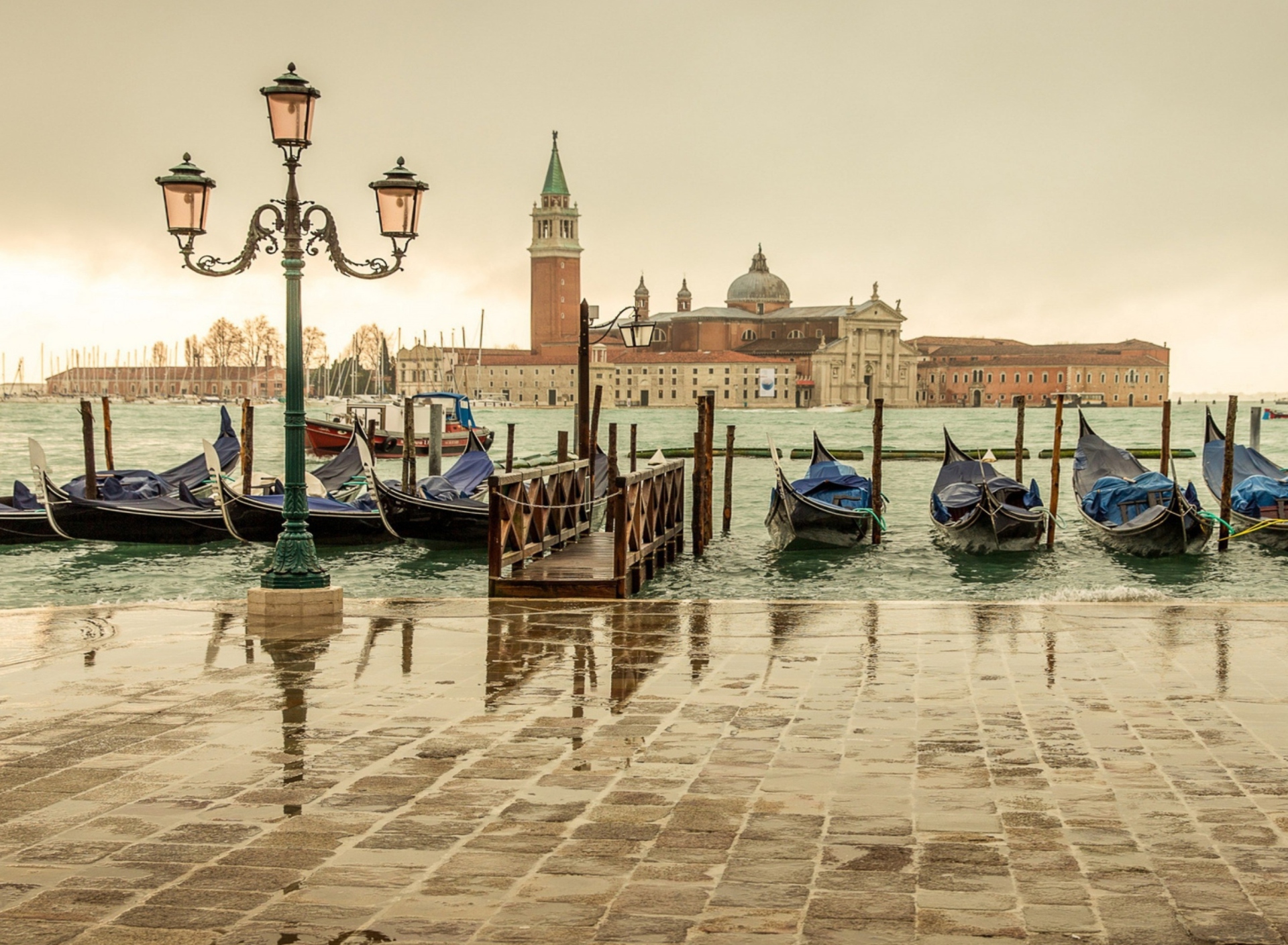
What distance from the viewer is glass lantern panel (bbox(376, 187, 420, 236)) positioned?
25.0 ft

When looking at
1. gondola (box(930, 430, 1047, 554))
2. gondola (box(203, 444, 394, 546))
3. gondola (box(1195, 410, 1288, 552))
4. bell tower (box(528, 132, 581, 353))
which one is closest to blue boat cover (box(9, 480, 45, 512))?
gondola (box(203, 444, 394, 546))

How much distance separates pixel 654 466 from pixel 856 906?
9.66 meters

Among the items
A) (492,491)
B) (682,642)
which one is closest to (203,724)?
(682,642)

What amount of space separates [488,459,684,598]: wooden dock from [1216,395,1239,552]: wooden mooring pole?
7052 millimetres

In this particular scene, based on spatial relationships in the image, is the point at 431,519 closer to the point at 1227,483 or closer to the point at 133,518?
the point at 133,518

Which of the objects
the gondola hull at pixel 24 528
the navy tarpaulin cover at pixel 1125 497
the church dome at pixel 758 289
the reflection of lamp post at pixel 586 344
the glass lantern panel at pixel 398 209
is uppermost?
the church dome at pixel 758 289

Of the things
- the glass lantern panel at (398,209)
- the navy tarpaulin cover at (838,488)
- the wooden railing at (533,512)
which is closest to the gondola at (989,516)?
the navy tarpaulin cover at (838,488)

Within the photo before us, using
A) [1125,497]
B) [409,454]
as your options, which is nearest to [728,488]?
[409,454]

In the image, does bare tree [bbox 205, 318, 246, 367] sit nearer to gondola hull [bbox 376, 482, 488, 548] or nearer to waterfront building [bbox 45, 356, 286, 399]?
waterfront building [bbox 45, 356, 286, 399]

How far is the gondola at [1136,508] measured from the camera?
16.6 meters

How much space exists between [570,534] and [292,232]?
4901mm

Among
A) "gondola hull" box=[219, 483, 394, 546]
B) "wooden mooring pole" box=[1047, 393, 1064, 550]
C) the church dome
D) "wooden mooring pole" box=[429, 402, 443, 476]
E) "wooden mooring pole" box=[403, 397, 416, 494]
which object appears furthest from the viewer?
the church dome

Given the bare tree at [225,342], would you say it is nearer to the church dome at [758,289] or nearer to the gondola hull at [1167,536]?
the church dome at [758,289]

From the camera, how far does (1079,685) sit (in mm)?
5480
